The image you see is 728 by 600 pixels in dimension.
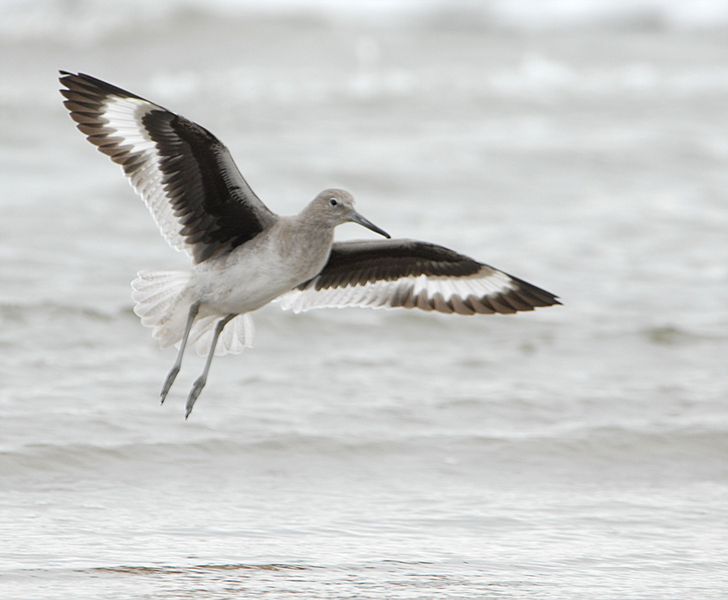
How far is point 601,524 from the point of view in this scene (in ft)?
17.8

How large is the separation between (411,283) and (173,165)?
1484mm

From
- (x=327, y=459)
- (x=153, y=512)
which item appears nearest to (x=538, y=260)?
(x=327, y=459)

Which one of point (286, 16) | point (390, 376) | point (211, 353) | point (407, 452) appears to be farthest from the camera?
point (286, 16)

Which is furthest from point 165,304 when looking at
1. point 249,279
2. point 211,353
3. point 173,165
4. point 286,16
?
point 286,16

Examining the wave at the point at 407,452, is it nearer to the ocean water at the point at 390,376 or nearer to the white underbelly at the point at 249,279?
the ocean water at the point at 390,376

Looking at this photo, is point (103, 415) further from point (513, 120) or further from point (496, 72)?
point (496, 72)

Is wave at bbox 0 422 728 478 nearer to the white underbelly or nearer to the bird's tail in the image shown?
the bird's tail

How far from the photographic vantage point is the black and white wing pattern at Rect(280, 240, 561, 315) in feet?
19.4

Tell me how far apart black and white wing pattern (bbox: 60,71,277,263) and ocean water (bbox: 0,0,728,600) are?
1.29m

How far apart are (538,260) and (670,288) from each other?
3.97 ft

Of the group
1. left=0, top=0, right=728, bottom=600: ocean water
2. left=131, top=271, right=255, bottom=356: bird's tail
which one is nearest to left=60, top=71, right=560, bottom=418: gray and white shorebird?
left=131, top=271, right=255, bottom=356: bird's tail

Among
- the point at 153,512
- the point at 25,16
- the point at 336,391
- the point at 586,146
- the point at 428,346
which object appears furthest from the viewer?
the point at 25,16

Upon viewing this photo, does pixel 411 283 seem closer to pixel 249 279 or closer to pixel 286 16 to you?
pixel 249 279

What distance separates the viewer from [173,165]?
5520mm
